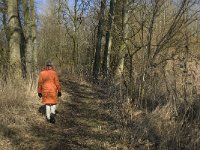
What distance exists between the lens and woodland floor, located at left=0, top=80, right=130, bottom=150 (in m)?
9.30

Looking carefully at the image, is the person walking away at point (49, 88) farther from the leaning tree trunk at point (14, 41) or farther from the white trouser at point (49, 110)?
the leaning tree trunk at point (14, 41)

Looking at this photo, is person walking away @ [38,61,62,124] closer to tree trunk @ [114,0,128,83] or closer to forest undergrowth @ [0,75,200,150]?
forest undergrowth @ [0,75,200,150]

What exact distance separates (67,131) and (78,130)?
29 centimetres

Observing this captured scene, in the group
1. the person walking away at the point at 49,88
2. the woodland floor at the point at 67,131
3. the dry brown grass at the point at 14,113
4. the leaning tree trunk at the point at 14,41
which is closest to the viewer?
the woodland floor at the point at 67,131

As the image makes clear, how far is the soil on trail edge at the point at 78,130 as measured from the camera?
30.8 ft

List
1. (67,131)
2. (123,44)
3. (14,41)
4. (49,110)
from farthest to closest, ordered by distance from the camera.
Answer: (123,44) → (14,41) → (49,110) → (67,131)

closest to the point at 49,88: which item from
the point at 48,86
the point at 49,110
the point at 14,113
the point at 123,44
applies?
the point at 48,86

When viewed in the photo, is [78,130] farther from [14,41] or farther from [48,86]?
[14,41]

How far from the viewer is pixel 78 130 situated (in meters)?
10.9

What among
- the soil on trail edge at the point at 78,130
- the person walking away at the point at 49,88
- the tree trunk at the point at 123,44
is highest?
the tree trunk at the point at 123,44

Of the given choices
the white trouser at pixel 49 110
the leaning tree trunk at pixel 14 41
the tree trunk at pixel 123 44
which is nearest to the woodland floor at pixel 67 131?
the white trouser at pixel 49 110

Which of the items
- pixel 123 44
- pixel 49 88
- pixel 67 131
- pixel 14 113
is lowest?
pixel 67 131

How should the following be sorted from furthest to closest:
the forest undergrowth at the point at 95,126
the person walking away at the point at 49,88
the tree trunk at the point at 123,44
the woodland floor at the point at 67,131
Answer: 1. the tree trunk at the point at 123,44
2. the person walking away at the point at 49,88
3. the woodland floor at the point at 67,131
4. the forest undergrowth at the point at 95,126

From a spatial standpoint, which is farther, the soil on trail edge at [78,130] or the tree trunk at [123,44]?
the tree trunk at [123,44]
